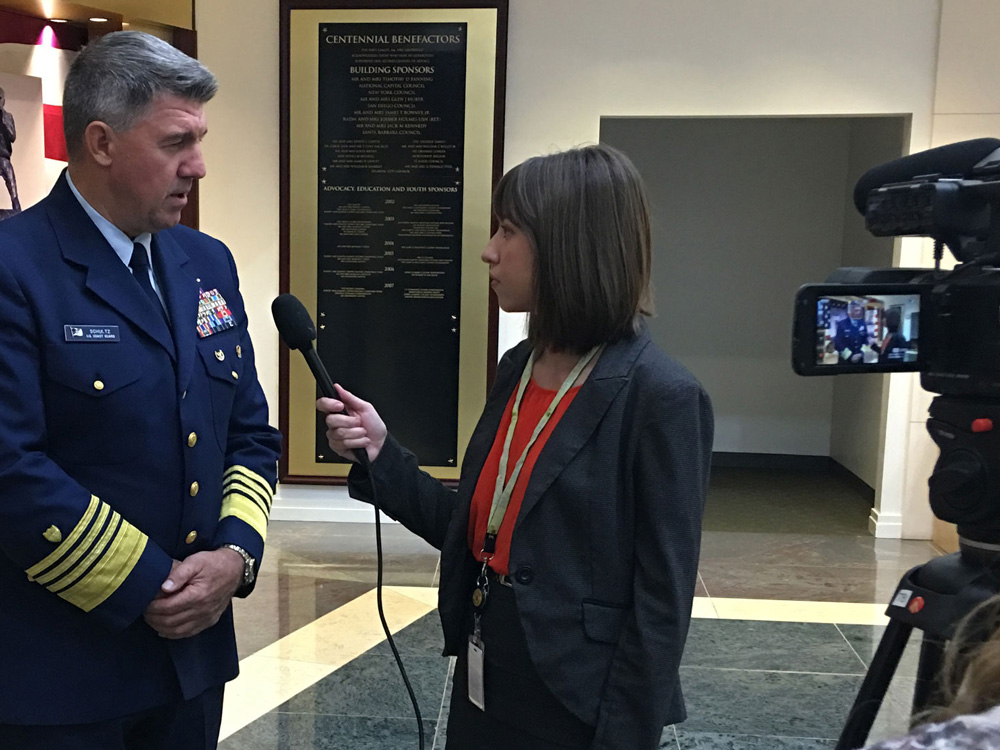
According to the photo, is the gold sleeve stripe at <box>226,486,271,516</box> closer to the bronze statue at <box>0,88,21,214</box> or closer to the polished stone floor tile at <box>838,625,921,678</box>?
the polished stone floor tile at <box>838,625,921,678</box>

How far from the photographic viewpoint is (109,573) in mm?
1230

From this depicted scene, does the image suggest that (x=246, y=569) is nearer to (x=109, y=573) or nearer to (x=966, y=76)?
(x=109, y=573)

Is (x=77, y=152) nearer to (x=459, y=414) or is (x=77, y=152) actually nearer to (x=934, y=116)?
(x=459, y=414)

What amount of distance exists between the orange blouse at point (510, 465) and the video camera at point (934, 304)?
38cm

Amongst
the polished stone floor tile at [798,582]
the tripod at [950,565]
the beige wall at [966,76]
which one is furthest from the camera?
the beige wall at [966,76]

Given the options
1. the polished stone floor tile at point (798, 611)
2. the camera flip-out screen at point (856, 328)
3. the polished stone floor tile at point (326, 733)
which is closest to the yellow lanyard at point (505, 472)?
the camera flip-out screen at point (856, 328)

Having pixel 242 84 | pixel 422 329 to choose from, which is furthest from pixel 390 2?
pixel 422 329

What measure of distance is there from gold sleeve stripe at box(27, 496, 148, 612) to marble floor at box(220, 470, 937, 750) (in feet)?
4.71

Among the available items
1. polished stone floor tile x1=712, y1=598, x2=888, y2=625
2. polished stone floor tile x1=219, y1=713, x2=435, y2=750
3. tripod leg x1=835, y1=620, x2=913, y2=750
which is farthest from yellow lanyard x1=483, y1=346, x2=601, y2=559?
polished stone floor tile x1=712, y1=598, x2=888, y2=625

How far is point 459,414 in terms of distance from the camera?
457 cm

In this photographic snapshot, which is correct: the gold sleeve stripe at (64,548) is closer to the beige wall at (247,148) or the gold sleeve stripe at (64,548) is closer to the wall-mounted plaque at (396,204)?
the wall-mounted plaque at (396,204)

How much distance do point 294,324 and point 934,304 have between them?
3.37 ft

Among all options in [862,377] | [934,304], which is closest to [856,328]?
[934,304]

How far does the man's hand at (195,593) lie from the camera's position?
1292 mm
